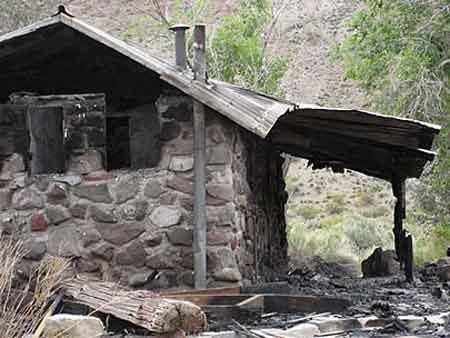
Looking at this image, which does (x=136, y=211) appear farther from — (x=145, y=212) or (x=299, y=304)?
(x=299, y=304)

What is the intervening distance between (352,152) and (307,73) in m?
23.7

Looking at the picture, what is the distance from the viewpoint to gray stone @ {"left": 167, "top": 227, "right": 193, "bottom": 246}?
29.7 ft

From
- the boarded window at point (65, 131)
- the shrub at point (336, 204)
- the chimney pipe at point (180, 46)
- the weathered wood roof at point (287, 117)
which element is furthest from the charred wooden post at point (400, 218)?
the shrub at point (336, 204)

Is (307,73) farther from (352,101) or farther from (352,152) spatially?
(352,152)

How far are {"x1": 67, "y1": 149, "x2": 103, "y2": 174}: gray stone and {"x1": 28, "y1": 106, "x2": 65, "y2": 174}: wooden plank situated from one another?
29 centimetres

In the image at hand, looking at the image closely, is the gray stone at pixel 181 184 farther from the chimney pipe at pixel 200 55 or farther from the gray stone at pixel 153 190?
the chimney pipe at pixel 200 55

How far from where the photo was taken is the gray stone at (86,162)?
30.9 feet

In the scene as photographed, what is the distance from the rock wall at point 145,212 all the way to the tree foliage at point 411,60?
631 cm

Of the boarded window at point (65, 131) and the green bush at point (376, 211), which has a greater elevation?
the boarded window at point (65, 131)

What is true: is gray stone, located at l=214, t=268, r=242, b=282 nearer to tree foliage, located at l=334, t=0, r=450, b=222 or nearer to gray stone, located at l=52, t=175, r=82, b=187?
gray stone, located at l=52, t=175, r=82, b=187

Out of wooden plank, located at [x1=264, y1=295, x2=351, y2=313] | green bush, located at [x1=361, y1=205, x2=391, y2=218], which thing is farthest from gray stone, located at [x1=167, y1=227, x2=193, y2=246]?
green bush, located at [x1=361, y1=205, x2=391, y2=218]

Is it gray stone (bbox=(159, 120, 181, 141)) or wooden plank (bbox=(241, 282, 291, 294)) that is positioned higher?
gray stone (bbox=(159, 120, 181, 141))

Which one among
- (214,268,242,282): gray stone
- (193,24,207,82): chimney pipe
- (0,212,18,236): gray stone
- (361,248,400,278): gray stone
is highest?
(193,24,207,82): chimney pipe

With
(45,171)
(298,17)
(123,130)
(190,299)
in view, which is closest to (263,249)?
(123,130)
